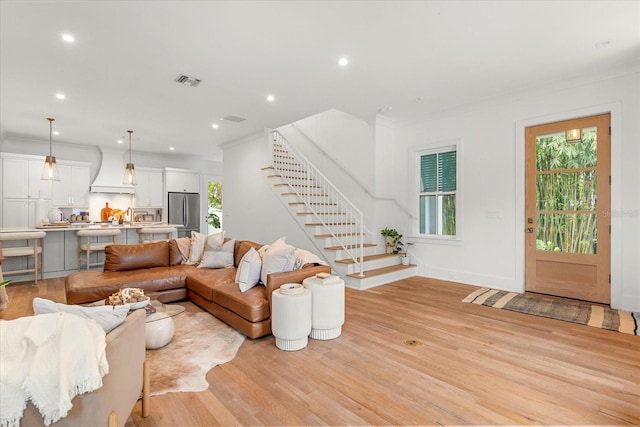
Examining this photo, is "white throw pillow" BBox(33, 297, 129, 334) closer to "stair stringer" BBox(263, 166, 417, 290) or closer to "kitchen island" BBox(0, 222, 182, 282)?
"stair stringer" BBox(263, 166, 417, 290)

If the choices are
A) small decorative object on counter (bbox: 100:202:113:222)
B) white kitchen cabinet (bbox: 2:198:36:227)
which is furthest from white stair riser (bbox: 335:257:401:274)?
white kitchen cabinet (bbox: 2:198:36:227)

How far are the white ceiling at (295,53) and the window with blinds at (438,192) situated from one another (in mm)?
870

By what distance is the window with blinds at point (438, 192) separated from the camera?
557cm

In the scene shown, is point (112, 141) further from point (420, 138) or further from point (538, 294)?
point (538, 294)

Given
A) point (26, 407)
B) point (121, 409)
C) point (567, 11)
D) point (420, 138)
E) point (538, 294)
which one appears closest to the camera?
point (26, 407)

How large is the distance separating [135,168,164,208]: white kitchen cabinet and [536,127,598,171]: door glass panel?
8.61 metres

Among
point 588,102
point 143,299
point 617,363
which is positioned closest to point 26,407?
point 143,299

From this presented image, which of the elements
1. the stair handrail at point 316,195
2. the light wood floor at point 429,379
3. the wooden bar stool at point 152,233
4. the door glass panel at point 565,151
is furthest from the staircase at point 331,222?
the door glass panel at point 565,151

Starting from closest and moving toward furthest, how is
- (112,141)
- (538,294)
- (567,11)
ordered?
(567,11), (538,294), (112,141)

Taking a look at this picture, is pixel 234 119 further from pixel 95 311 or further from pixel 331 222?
pixel 95 311

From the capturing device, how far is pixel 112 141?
7402mm

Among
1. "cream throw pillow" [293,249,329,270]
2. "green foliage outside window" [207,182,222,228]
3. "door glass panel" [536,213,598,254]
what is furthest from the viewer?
"green foliage outside window" [207,182,222,228]

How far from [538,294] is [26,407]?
536 cm

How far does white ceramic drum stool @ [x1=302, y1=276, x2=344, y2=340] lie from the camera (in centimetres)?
296
